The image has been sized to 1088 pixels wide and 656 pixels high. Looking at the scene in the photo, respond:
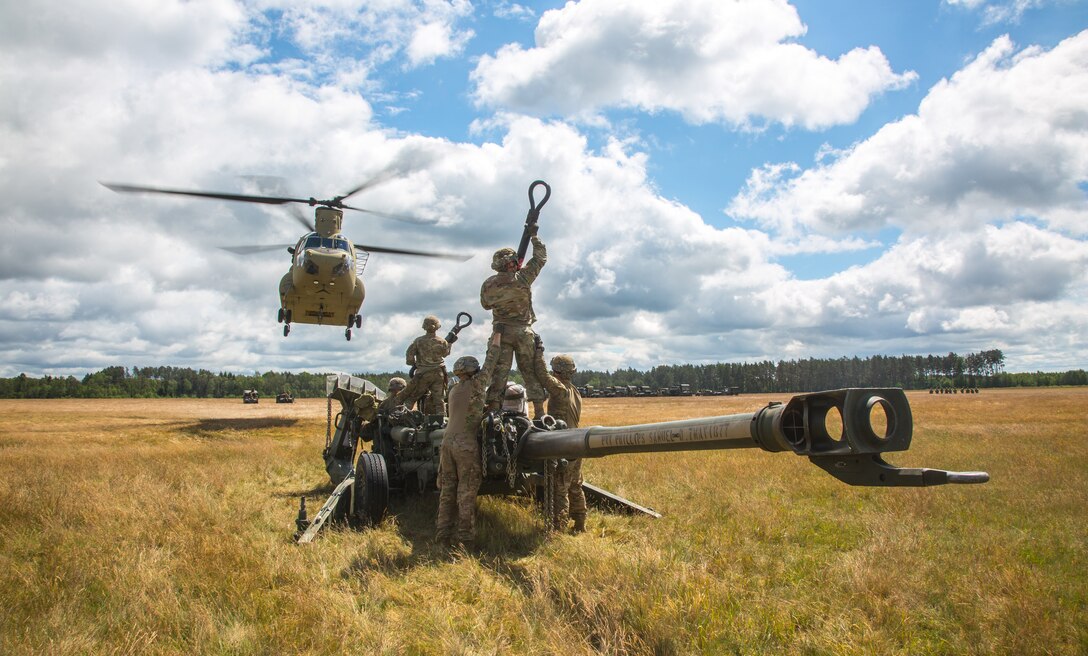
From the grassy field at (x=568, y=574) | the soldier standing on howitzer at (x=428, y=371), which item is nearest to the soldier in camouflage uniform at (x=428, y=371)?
the soldier standing on howitzer at (x=428, y=371)

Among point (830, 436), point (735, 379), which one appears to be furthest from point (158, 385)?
point (830, 436)

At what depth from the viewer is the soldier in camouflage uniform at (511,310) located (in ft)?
26.9

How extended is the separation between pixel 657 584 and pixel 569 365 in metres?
3.63

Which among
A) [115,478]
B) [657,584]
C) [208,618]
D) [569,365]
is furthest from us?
[115,478]

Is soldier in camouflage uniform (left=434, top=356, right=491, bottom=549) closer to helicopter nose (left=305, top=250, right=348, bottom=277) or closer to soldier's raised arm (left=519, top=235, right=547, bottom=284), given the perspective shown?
soldier's raised arm (left=519, top=235, right=547, bottom=284)

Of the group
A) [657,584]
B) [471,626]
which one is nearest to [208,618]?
[471,626]

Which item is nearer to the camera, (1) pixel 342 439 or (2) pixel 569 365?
(2) pixel 569 365

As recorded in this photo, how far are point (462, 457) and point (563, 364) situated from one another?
1979mm

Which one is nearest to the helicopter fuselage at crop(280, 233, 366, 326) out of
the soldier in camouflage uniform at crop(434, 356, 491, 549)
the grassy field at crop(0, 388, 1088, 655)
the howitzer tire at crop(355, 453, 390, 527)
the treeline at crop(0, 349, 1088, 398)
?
the grassy field at crop(0, 388, 1088, 655)

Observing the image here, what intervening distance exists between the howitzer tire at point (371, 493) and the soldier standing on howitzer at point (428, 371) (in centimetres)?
333

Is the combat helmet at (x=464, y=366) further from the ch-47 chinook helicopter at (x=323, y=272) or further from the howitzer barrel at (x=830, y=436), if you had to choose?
the ch-47 chinook helicopter at (x=323, y=272)

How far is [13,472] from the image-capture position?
12062 mm

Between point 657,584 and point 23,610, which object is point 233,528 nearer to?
point 23,610

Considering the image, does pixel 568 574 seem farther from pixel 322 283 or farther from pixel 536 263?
pixel 322 283
